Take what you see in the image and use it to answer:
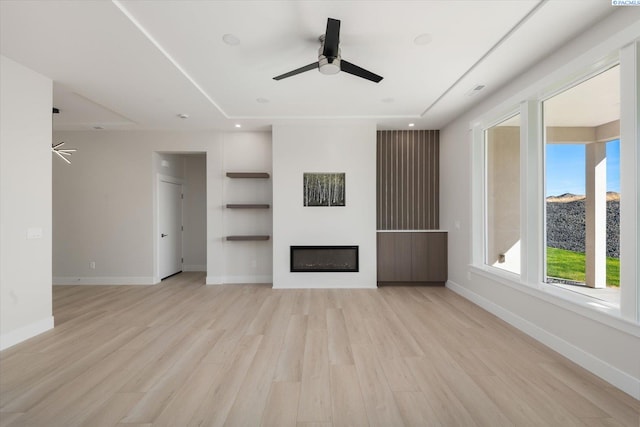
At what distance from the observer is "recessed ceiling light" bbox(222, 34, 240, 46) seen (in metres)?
2.51

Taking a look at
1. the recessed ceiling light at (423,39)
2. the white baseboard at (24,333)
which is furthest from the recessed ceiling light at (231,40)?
the white baseboard at (24,333)

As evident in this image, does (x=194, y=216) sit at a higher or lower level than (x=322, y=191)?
lower

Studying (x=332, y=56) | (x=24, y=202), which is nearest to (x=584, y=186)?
(x=332, y=56)

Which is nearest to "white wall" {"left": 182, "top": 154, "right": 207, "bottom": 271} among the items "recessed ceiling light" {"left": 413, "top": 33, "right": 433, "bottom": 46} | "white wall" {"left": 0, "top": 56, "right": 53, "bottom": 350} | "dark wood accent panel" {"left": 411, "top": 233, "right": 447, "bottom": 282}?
"white wall" {"left": 0, "top": 56, "right": 53, "bottom": 350}

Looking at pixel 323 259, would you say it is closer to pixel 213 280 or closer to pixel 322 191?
pixel 322 191

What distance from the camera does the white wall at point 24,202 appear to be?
278 centimetres

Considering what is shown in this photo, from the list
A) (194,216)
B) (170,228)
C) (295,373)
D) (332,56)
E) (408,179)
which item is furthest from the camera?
(194,216)

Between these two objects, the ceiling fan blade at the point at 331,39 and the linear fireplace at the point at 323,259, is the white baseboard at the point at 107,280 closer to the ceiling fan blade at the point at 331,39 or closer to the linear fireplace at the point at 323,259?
the linear fireplace at the point at 323,259

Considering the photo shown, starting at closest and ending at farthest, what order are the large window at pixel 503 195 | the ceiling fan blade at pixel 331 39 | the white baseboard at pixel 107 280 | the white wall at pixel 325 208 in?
the ceiling fan blade at pixel 331 39 → the large window at pixel 503 195 → the white wall at pixel 325 208 → the white baseboard at pixel 107 280

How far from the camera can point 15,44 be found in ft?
8.45

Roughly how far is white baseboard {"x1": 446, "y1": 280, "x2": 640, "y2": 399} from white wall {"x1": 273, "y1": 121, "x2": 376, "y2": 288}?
2.06 m

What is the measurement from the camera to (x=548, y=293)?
2754mm

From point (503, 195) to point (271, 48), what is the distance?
340 cm

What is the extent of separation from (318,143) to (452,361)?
3844mm
